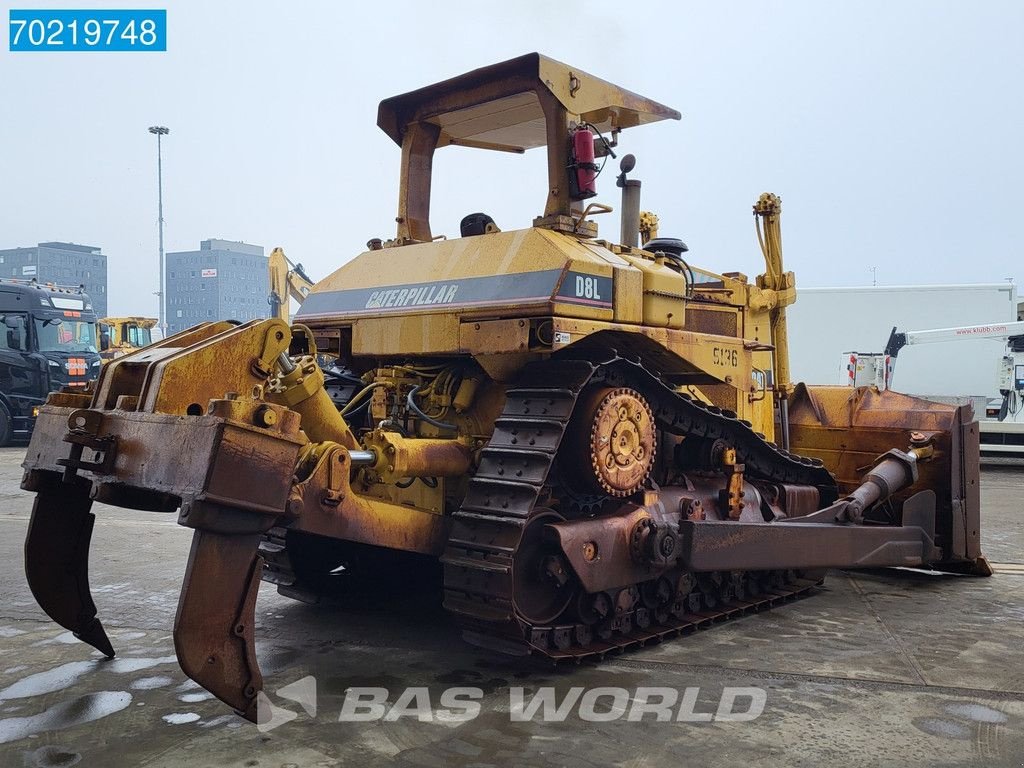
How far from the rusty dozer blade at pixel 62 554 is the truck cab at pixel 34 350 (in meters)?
15.3

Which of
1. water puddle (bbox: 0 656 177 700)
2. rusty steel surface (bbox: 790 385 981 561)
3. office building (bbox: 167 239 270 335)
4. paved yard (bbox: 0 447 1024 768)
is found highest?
office building (bbox: 167 239 270 335)

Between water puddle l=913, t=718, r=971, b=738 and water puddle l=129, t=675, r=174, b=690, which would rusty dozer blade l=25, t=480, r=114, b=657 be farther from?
water puddle l=913, t=718, r=971, b=738

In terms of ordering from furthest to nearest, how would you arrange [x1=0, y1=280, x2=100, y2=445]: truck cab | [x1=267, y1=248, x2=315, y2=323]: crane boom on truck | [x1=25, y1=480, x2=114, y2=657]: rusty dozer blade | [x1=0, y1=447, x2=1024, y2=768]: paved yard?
[x1=267, y1=248, x2=315, y2=323]: crane boom on truck, [x1=0, y1=280, x2=100, y2=445]: truck cab, [x1=25, y1=480, x2=114, y2=657]: rusty dozer blade, [x1=0, y1=447, x2=1024, y2=768]: paved yard

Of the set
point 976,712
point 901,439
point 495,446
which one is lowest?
point 976,712

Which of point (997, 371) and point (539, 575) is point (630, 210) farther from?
point (997, 371)

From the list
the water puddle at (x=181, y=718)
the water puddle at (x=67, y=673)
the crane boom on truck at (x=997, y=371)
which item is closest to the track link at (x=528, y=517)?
the water puddle at (x=181, y=718)

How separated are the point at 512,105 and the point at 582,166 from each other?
792mm

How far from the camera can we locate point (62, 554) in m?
5.16

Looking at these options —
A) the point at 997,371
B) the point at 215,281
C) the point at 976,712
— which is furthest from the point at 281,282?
the point at 215,281

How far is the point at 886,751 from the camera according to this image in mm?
4152

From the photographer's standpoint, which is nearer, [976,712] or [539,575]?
[976,712]

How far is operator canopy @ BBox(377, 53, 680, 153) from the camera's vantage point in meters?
5.80

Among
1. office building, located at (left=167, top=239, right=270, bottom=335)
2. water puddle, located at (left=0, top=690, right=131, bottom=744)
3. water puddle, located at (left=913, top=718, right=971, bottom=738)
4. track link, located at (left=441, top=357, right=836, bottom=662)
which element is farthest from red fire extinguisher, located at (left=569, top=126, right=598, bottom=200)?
office building, located at (left=167, top=239, right=270, bottom=335)

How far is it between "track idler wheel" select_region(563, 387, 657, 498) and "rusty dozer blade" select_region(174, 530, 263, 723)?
6.23ft
